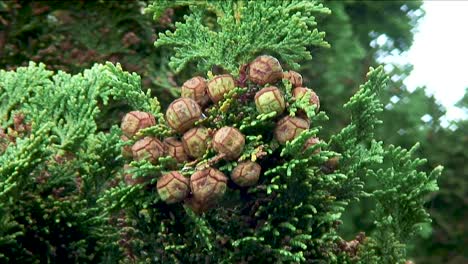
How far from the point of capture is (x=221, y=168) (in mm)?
2115

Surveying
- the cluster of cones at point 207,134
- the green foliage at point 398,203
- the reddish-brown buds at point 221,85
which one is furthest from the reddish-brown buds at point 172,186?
the green foliage at point 398,203

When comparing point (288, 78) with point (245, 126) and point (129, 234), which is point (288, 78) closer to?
point (245, 126)

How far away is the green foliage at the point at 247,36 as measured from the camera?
2287mm

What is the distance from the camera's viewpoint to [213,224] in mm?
2225

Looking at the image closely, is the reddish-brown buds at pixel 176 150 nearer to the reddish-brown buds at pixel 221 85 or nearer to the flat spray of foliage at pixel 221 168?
the flat spray of foliage at pixel 221 168

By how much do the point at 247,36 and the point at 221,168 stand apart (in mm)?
410

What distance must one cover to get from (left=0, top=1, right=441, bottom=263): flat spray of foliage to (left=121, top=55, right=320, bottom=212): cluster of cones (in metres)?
0.03

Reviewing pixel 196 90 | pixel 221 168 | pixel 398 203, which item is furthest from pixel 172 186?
pixel 398 203

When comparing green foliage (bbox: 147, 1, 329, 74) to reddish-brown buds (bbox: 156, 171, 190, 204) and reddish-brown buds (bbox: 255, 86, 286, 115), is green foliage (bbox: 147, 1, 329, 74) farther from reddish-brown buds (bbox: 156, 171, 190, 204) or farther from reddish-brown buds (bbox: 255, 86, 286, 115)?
reddish-brown buds (bbox: 156, 171, 190, 204)

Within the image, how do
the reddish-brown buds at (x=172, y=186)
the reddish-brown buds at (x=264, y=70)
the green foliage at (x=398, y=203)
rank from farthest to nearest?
the green foliage at (x=398, y=203) < the reddish-brown buds at (x=264, y=70) < the reddish-brown buds at (x=172, y=186)

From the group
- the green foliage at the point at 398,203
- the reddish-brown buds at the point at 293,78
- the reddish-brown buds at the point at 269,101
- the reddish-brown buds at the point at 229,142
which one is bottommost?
the green foliage at the point at 398,203

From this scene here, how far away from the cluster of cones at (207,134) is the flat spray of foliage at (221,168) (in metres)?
0.03

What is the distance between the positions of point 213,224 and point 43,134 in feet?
1.71

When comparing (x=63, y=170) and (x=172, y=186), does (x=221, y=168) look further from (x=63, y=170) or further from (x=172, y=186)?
(x=63, y=170)
